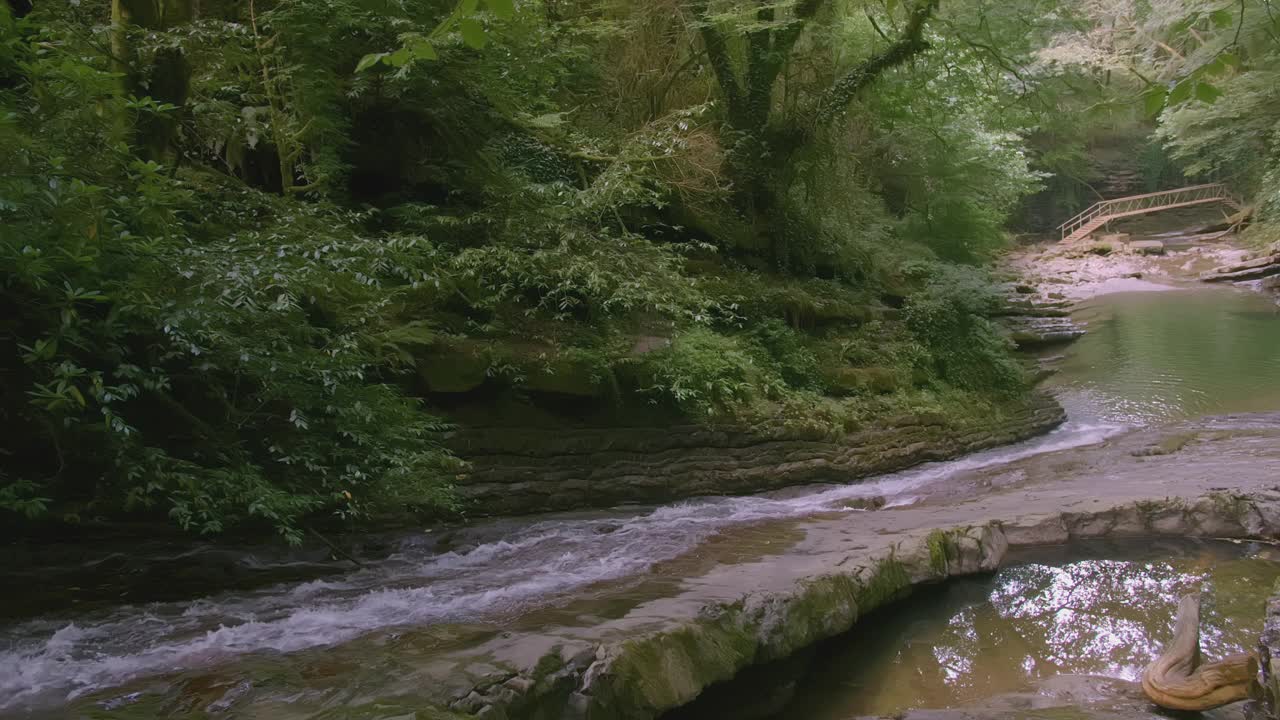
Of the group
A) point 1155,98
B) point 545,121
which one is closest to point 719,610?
point 1155,98

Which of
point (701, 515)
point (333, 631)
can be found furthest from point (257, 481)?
point (701, 515)

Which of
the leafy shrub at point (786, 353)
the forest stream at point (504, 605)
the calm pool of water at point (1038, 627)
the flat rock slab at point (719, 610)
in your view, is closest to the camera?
the flat rock slab at point (719, 610)

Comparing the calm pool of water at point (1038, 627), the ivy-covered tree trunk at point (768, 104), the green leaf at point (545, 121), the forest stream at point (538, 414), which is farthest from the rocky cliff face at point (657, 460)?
the ivy-covered tree trunk at point (768, 104)

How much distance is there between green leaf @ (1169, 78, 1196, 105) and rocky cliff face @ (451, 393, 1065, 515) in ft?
16.5

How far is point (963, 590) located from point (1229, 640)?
1.38 meters

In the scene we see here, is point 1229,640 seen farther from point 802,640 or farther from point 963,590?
point 802,640

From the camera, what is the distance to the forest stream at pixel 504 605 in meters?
2.93

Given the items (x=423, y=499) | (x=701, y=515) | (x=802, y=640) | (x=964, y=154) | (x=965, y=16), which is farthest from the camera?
(x=964, y=154)

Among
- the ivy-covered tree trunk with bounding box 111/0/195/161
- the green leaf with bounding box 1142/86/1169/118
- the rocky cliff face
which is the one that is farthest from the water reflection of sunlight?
the ivy-covered tree trunk with bounding box 111/0/195/161

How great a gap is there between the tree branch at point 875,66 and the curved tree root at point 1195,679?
8.31 meters

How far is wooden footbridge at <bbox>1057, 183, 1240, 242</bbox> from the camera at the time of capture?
28.8 meters

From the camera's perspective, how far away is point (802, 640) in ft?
11.8

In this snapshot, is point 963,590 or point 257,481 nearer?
point 257,481

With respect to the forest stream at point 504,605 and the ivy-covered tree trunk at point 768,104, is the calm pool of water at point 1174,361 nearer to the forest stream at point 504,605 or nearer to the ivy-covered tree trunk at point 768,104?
the forest stream at point 504,605
